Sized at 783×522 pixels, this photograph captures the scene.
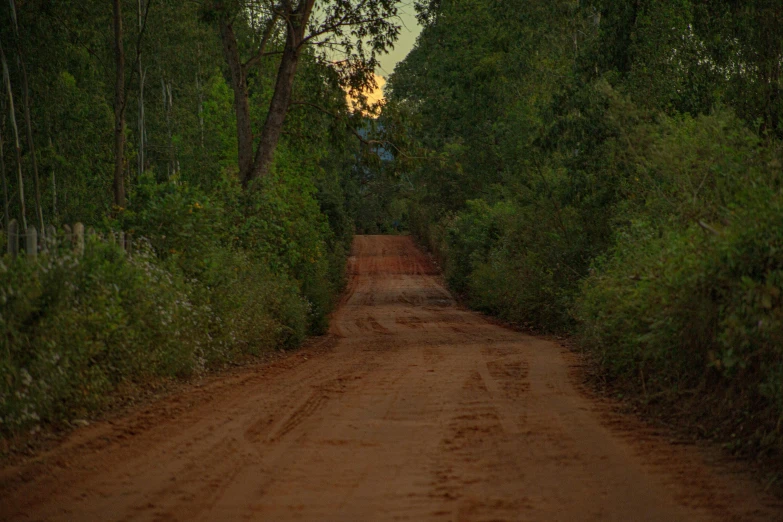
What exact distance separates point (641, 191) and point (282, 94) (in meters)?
10.3

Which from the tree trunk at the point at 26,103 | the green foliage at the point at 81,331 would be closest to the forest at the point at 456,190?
the green foliage at the point at 81,331

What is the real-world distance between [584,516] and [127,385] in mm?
6570

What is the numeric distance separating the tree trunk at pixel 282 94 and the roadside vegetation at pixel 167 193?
52 millimetres

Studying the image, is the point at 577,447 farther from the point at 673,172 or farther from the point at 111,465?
the point at 673,172

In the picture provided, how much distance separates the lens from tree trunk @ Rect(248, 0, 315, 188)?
22.5 meters

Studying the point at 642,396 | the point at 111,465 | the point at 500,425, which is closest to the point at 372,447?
the point at 500,425

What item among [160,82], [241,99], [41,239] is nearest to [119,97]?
[241,99]

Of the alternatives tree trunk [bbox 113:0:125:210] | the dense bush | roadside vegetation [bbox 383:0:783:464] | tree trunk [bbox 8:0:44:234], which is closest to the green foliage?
the dense bush

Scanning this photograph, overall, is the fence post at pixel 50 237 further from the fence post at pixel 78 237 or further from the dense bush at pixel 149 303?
the fence post at pixel 78 237

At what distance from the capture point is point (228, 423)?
887 cm

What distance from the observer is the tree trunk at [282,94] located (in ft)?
73.7

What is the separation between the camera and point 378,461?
279 inches

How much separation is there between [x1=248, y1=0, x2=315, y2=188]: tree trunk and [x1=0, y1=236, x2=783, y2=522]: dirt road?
11164 mm

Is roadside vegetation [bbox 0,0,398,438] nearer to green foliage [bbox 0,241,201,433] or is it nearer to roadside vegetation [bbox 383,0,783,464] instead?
green foliage [bbox 0,241,201,433]
